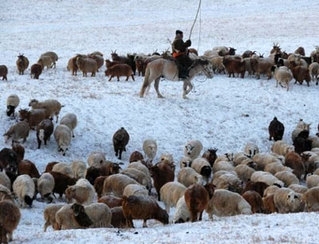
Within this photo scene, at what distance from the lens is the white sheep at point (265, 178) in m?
16.2

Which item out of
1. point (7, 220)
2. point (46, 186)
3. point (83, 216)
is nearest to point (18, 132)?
point (46, 186)

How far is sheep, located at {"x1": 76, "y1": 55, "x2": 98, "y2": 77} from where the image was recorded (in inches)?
1044

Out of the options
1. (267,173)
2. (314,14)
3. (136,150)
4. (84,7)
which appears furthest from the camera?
(84,7)

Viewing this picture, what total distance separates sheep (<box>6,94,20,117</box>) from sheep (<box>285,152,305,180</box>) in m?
8.55

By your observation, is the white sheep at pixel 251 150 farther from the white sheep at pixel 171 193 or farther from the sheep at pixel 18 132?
the sheep at pixel 18 132

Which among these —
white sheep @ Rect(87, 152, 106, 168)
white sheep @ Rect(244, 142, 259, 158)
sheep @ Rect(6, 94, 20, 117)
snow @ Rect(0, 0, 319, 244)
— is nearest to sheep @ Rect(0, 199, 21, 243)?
snow @ Rect(0, 0, 319, 244)

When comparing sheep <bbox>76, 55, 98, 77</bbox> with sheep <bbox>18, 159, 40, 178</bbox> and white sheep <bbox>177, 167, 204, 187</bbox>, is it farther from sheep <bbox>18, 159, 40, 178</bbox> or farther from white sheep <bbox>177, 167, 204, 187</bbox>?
white sheep <bbox>177, 167, 204, 187</bbox>

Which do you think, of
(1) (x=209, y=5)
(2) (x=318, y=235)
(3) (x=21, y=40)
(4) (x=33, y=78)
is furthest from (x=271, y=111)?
(1) (x=209, y=5)

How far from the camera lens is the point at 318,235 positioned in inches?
426

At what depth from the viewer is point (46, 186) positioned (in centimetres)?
1535

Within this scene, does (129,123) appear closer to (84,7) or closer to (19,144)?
(19,144)

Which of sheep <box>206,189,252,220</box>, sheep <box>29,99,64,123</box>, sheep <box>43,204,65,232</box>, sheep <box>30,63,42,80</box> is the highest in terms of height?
sheep <box>30,63,42,80</box>

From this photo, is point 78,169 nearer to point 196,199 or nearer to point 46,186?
point 46,186

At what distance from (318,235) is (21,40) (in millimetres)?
31039
